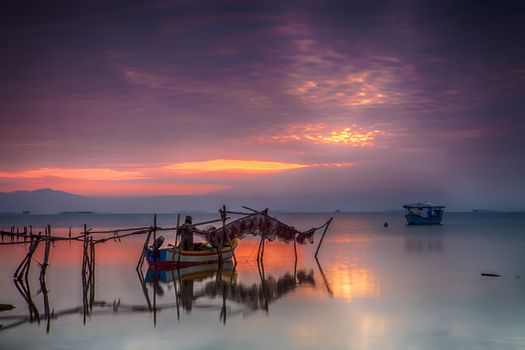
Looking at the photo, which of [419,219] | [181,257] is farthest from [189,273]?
[419,219]

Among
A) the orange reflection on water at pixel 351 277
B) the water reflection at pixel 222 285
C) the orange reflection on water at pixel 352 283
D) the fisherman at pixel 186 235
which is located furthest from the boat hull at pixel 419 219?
the fisherman at pixel 186 235

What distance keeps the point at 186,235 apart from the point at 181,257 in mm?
1227

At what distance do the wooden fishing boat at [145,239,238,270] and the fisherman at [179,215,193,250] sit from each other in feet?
1.15

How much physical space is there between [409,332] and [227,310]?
6.56m

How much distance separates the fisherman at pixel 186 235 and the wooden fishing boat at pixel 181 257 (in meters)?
0.35

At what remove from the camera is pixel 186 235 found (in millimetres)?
29453

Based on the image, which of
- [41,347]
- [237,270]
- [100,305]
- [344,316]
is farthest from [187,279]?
[41,347]

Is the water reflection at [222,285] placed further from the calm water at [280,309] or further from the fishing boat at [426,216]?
the fishing boat at [426,216]

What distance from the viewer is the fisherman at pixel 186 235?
28758 millimetres

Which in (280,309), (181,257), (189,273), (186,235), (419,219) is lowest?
(280,309)

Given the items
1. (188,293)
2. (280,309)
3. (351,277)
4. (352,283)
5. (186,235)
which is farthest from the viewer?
(186,235)

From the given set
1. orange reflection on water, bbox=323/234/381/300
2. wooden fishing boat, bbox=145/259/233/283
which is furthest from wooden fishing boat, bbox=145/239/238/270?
orange reflection on water, bbox=323/234/381/300

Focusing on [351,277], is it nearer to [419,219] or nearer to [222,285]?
[222,285]

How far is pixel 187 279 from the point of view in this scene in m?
26.9
